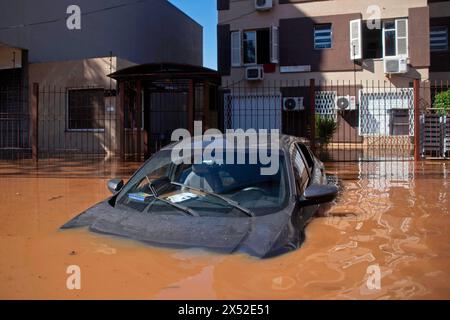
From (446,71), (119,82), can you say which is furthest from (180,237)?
(446,71)

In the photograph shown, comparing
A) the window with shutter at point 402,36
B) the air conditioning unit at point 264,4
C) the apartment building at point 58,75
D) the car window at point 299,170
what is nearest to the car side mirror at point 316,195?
the car window at point 299,170

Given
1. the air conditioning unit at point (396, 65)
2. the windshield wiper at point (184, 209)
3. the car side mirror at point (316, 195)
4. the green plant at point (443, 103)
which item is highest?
the air conditioning unit at point (396, 65)

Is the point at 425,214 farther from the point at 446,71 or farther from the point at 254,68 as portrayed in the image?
the point at 446,71

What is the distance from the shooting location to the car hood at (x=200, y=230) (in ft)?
11.8

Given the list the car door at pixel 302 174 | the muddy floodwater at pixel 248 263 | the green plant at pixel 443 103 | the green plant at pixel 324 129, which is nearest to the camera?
the muddy floodwater at pixel 248 263

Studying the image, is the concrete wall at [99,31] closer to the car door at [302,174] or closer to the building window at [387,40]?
the building window at [387,40]

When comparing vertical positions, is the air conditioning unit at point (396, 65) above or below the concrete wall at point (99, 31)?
below

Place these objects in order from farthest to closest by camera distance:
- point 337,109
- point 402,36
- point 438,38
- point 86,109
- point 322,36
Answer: point 438,38, point 322,36, point 337,109, point 402,36, point 86,109

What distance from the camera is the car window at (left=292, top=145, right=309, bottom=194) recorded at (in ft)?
15.3

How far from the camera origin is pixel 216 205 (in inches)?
165

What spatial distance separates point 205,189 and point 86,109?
49.2ft

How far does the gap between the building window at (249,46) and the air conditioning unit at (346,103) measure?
433 centimetres

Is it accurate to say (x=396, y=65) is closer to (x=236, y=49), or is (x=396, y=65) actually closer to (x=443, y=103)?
(x=443, y=103)

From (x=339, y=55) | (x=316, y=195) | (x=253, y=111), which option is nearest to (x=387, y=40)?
(x=339, y=55)
